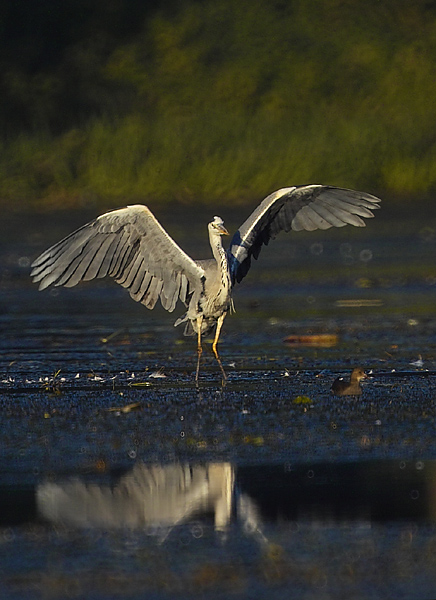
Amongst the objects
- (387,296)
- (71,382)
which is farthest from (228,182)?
(71,382)

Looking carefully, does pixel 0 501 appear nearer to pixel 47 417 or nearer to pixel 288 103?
pixel 47 417

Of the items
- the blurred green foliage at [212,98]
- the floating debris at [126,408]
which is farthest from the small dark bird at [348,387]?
the blurred green foliage at [212,98]

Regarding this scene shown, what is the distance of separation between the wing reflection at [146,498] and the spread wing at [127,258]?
342 centimetres

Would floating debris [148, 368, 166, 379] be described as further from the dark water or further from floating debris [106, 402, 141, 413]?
floating debris [106, 402, 141, 413]

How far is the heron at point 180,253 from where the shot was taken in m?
10.4

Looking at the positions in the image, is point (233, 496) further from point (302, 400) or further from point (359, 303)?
point (359, 303)

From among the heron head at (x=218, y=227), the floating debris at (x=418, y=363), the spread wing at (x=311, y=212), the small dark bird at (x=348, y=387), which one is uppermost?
the spread wing at (x=311, y=212)

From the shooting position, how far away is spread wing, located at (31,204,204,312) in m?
10.3

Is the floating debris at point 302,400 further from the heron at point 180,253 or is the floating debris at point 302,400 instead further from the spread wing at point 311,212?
the spread wing at point 311,212

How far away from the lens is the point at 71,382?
962 centimetres

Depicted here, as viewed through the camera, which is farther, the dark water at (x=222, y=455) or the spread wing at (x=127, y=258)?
the spread wing at (x=127, y=258)

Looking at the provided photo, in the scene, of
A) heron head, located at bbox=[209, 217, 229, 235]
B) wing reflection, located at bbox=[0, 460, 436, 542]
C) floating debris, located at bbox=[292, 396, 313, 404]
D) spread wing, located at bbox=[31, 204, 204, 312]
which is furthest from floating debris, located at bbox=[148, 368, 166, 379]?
wing reflection, located at bbox=[0, 460, 436, 542]

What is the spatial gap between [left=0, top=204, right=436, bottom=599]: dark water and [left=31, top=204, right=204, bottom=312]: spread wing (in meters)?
0.58

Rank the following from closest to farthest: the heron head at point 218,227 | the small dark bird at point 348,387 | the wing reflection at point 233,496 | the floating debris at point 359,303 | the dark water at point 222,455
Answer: the dark water at point 222,455 → the wing reflection at point 233,496 → the small dark bird at point 348,387 → the heron head at point 218,227 → the floating debris at point 359,303
